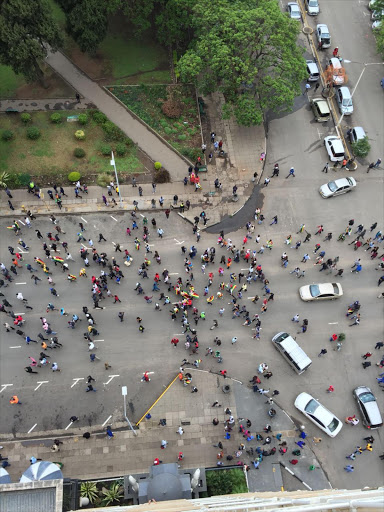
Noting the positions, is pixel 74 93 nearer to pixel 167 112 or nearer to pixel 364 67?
pixel 167 112

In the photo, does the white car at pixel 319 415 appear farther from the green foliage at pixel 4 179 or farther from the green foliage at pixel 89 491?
the green foliage at pixel 4 179

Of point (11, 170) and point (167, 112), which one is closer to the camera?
point (11, 170)

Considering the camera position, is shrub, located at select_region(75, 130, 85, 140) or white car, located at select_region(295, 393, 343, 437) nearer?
white car, located at select_region(295, 393, 343, 437)

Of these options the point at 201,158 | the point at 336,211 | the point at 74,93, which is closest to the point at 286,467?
the point at 336,211

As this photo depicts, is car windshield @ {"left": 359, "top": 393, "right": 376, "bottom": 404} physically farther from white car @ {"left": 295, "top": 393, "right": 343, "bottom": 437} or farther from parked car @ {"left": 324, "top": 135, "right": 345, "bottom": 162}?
parked car @ {"left": 324, "top": 135, "right": 345, "bottom": 162}

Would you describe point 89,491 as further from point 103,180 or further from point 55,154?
point 55,154

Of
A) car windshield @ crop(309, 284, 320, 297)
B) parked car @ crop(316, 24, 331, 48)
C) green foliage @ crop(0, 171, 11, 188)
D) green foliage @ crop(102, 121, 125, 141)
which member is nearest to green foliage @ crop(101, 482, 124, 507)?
car windshield @ crop(309, 284, 320, 297)
